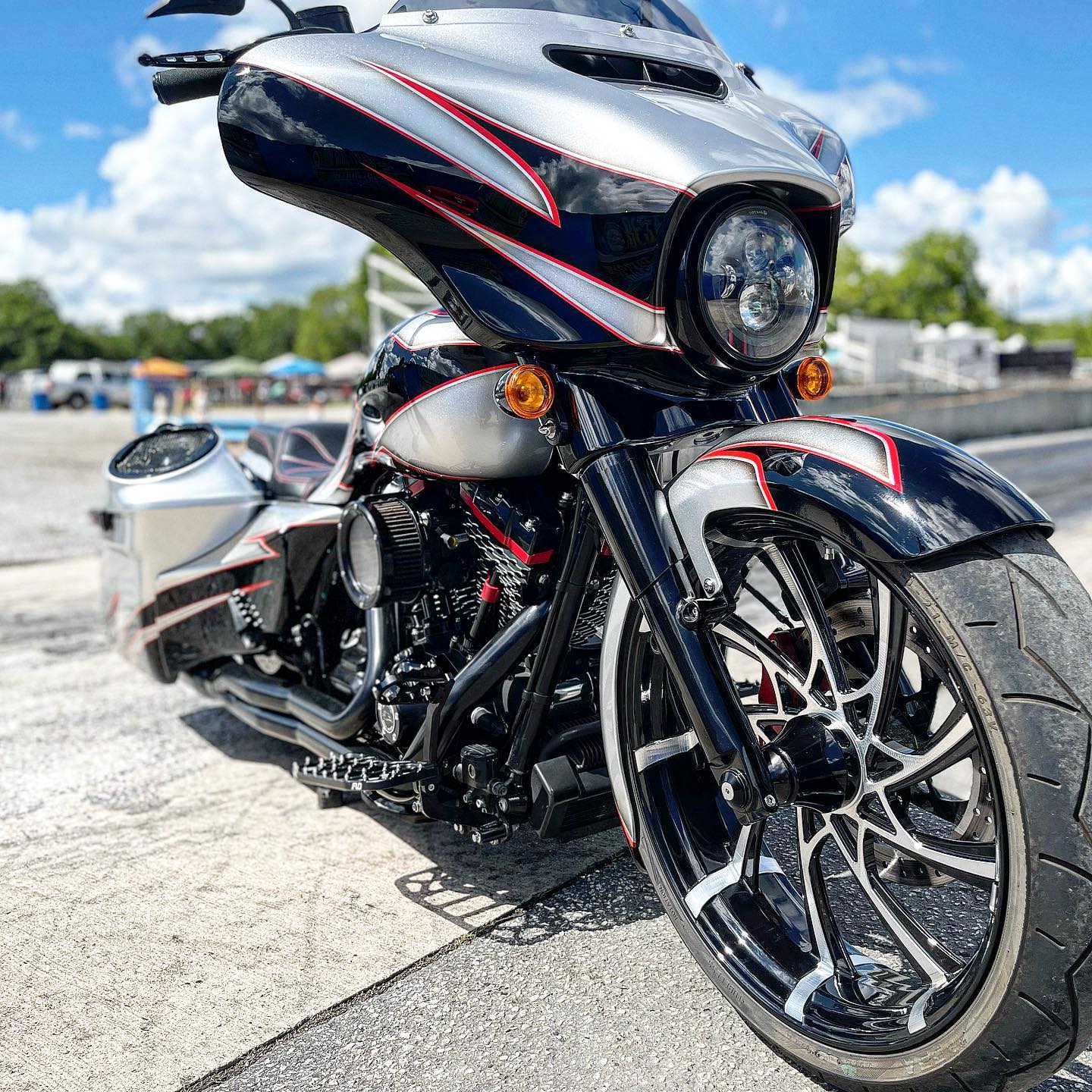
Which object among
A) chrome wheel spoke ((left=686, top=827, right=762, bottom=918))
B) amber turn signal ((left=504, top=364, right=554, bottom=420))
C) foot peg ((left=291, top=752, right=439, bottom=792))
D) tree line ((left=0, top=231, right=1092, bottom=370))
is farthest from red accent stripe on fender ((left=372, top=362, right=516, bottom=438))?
tree line ((left=0, top=231, right=1092, bottom=370))

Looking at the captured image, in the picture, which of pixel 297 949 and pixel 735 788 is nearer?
pixel 735 788

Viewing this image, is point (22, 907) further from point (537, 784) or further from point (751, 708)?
point (751, 708)

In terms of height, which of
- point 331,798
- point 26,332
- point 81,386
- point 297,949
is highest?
point 331,798

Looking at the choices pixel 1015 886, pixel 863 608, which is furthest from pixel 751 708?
pixel 1015 886

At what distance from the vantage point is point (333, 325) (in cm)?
12112

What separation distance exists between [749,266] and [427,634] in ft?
4.05

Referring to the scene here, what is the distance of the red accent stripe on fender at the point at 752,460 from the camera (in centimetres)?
184

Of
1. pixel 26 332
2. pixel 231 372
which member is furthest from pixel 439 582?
pixel 26 332

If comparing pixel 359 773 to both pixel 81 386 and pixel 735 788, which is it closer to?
pixel 735 788

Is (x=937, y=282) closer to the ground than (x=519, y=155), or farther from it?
farther from it

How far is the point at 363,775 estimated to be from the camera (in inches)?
103

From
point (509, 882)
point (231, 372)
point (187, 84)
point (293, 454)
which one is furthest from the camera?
point (231, 372)

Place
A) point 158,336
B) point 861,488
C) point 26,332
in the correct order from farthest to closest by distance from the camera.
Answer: point 158,336, point 26,332, point 861,488

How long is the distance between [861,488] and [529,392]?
736 millimetres
